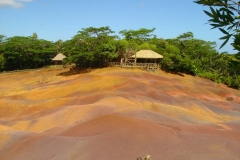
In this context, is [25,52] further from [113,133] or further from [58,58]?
[113,133]

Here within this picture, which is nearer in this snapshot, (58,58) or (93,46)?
(93,46)

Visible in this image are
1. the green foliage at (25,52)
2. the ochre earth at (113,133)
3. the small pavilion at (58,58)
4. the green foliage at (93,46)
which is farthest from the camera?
the small pavilion at (58,58)

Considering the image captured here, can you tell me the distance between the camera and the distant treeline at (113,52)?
175 ft

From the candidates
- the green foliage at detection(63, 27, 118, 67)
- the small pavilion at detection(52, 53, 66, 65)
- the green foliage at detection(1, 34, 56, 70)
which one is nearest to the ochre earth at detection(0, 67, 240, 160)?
the green foliage at detection(63, 27, 118, 67)

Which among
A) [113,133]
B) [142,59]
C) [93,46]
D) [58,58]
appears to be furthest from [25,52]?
[113,133]

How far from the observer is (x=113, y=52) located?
52875 millimetres

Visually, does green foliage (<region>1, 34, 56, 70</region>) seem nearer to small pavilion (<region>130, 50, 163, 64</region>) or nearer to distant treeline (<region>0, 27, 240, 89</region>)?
distant treeline (<region>0, 27, 240, 89</region>)

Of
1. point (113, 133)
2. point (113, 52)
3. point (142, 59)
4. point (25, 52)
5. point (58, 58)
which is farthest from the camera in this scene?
point (58, 58)

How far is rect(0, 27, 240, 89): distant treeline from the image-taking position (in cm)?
5322

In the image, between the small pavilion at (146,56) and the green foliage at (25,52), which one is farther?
the green foliage at (25,52)

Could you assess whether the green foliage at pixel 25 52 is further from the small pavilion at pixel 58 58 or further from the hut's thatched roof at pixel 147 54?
the hut's thatched roof at pixel 147 54

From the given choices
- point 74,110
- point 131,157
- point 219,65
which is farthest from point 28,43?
point 131,157

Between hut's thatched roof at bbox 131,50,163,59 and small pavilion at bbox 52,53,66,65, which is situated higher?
hut's thatched roof at bbox 131,50,163,59

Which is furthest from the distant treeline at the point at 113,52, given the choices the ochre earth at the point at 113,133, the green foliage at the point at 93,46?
the ochre earth at the point at 113,133
